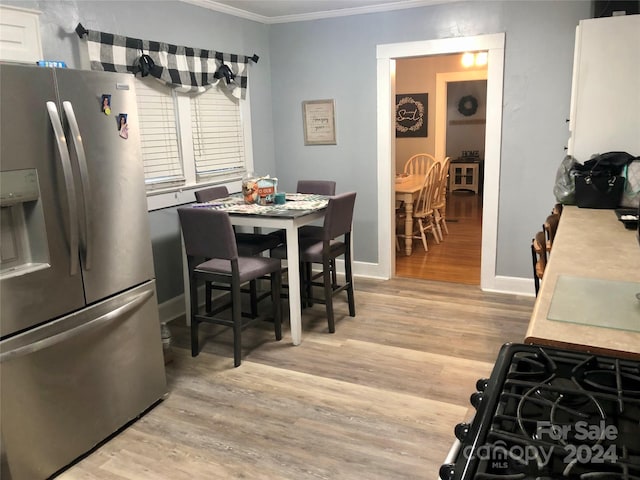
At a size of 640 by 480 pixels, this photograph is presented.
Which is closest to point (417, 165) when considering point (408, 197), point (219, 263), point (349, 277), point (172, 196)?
point (408, 197)

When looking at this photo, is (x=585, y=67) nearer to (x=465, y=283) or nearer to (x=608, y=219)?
(x=608, y=219)

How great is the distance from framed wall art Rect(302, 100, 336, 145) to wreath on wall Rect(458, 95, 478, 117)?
239 inches

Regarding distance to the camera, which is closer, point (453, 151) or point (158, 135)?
point (158, 135)

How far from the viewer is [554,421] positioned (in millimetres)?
867

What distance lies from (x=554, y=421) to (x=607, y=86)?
2644 mm

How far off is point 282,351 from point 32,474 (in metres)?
1.57

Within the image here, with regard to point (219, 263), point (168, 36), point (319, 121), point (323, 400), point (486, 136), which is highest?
point (168, 36)

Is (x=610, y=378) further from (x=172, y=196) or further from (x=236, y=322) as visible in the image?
(x=172, y=196)

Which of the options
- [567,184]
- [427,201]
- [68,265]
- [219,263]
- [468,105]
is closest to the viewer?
[68,265]

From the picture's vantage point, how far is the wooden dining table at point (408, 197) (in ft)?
17.0

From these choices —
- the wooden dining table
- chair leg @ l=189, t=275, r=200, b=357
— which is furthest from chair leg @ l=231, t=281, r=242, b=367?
the wooden dining table

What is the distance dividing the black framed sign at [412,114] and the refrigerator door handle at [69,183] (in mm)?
6937

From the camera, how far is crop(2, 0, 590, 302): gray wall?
3592 mm

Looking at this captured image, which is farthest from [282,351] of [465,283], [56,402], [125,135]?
[465,283]
